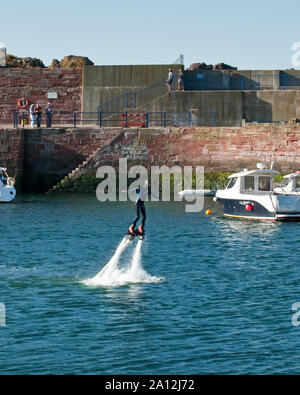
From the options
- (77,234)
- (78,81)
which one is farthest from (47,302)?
(78,81)

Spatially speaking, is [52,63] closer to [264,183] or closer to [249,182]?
[249,182]

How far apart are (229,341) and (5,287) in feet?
28.1

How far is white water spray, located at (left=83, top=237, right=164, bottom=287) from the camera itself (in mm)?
27219

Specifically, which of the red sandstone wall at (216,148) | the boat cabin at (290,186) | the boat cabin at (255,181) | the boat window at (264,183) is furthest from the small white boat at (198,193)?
the red sandstone wall at (216,148)

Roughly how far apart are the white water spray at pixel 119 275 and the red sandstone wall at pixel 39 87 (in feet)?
114

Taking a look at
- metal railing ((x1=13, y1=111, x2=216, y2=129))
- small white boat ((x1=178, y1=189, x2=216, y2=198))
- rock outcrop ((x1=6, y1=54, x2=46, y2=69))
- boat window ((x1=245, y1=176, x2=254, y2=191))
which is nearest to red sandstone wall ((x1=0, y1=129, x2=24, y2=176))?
metal railing ((x1=13, y1=111, x2=216, y2=129))

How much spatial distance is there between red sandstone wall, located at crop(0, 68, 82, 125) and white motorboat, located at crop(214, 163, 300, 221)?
2101cm

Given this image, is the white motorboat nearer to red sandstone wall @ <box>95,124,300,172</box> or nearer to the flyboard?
red sandstone wall @ <box>95,124,300,172</box>

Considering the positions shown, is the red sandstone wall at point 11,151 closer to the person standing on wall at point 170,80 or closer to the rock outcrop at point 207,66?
the person standing on wall at point 170,80

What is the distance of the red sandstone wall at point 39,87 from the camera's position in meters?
62.8

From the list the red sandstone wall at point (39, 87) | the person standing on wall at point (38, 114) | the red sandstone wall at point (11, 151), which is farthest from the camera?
the red sandstone wall at point (39, 87)

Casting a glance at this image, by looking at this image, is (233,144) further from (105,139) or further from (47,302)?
(47,302)

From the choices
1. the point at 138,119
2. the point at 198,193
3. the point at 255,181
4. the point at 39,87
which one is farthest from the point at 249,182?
the point at 39,87

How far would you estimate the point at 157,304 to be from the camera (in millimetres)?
24203
